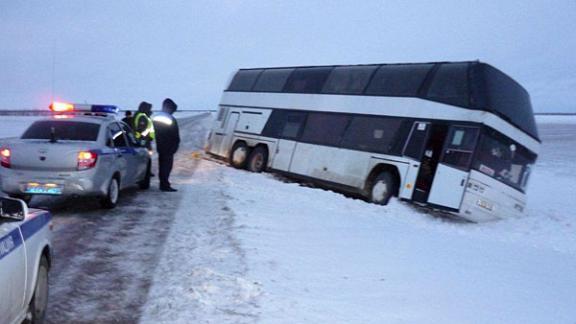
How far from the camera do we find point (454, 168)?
11.3 meters

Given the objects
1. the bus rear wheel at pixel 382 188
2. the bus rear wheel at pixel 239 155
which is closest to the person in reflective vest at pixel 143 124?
the bus rear wheel at pixel 239 155

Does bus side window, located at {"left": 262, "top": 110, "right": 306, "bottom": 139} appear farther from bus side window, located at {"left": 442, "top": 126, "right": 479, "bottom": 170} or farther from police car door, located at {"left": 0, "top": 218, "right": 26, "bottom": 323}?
police car door, located at {"left": 0, "top": 218, "right": 26, "bottom": 323}

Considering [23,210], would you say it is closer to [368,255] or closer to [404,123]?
[368,255]

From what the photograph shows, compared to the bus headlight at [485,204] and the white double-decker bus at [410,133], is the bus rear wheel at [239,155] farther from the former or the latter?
the bus headlight at [485,204]

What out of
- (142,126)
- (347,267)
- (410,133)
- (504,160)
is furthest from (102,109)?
(504,160)

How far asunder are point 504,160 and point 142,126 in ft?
29.1

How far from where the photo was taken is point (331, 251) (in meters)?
6.79

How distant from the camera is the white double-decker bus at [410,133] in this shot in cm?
1126

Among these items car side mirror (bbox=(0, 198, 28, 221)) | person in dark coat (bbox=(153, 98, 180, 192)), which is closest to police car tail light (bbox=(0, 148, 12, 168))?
person in dark coat (bbox=(153, 98, 180, 192))

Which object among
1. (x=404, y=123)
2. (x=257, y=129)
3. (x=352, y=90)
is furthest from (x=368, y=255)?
(x=257, y=129)

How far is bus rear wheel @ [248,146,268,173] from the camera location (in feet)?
56.3

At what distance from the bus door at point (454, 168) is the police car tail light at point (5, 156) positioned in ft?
27.3

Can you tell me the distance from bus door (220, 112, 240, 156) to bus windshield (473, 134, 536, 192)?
9777 millimetres

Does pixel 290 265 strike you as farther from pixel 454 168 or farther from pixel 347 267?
pixel 454 168
